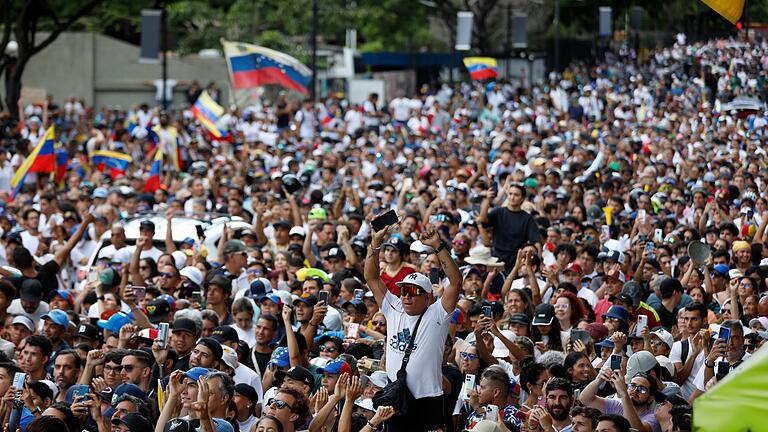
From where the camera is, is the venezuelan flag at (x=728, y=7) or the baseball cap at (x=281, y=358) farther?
the venezuelan flag at (x=728, y=7)

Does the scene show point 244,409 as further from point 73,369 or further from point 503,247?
point 503,247

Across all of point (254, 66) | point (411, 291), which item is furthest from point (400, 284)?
point (254, 66)

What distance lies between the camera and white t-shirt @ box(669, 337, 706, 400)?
9.89 m

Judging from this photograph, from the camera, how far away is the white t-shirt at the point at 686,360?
9887 millimetres

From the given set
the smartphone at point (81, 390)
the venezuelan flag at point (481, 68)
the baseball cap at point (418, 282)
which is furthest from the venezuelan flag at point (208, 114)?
the baseball cap at point (418, 282)

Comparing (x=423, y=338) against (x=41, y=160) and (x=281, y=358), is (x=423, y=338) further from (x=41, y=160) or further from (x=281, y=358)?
(x=41, y=160)

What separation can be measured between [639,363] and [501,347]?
1.42m

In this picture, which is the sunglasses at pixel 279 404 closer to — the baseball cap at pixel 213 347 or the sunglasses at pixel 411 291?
the sunglasses at pixel 411 291

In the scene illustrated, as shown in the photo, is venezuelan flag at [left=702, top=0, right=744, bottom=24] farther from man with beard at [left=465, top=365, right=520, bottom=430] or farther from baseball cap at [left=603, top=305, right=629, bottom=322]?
man with beard at [left=465, top=365, right=520, bottom=430]

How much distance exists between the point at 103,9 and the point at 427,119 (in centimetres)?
1706

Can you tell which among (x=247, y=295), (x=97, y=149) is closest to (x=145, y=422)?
(x=247, y=295)

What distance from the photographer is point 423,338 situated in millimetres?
8469

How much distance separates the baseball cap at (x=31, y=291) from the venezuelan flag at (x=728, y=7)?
5934 millimetres

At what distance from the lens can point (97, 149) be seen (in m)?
27.4
